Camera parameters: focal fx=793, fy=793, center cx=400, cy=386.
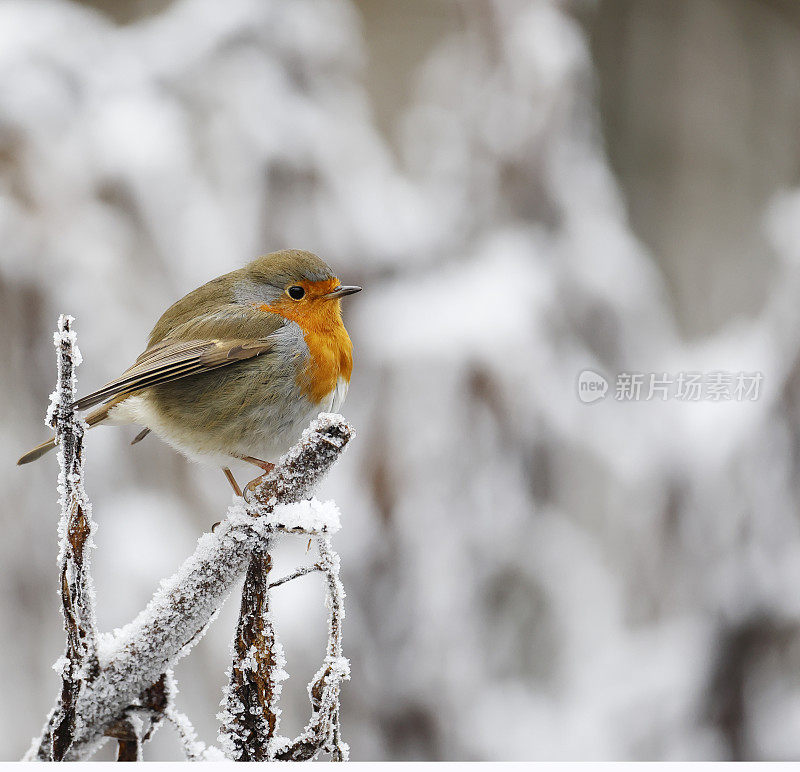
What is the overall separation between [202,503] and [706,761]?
4.17ft

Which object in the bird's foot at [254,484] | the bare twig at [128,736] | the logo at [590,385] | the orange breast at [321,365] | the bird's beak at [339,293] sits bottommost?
the bare twig at [128,736]

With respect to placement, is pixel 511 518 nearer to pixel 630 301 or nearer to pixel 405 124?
pixel 630 301

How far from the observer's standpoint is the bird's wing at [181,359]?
107 centimetres

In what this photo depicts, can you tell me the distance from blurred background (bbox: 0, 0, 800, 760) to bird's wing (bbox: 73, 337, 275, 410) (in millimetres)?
446

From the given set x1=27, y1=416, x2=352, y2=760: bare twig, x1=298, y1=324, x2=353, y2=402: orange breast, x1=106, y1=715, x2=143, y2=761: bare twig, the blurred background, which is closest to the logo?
the blurred background

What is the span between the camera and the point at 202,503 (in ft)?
5.38

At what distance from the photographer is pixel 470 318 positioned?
176 cm

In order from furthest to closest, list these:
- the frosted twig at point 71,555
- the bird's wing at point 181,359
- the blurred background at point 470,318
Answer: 1. the blurred background at point 470,318
2. the bird's wing at point 181,359
3. the frosted twig at point 71,555

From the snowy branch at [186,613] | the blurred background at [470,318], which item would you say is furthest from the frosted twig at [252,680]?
the blurred background at [470,318]

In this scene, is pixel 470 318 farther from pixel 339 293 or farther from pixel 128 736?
pixel 128 736

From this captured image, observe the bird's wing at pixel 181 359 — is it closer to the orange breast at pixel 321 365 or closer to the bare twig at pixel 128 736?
the orange breast at pixel 321 365

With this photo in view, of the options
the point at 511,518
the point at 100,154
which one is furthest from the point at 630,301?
the point at 100,154

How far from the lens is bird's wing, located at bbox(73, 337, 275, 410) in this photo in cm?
107

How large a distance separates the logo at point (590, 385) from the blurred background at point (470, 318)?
30 millimetres
